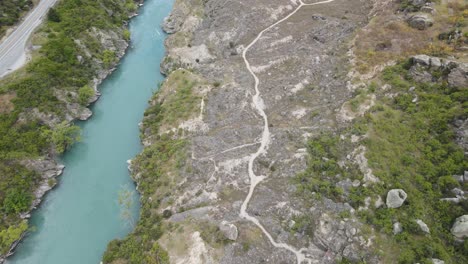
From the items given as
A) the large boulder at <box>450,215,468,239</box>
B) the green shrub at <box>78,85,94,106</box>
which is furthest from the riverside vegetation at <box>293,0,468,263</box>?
the green shrub at <box>78,85,94,106</box>

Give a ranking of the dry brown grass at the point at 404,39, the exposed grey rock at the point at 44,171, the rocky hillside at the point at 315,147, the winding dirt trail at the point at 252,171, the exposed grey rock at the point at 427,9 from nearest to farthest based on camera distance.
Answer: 1. the rocky hillside at the point at 315,147
2. the winding dirt trail at the point at 252,171
3. the exposed grey rock at the point at 44,171
4. the dry brown grass at the point at 404,39
5. the exposed grey rock at the point at 427,9

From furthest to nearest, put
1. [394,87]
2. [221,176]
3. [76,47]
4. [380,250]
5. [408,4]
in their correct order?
[76,47] < [408,4] < [394,87] < [221,176] < [380,250]

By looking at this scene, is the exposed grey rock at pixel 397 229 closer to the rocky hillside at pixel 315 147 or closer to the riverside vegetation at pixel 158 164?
the rocky hillside at pixel 315 147

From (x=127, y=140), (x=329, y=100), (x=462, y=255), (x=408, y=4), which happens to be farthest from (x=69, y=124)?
(x=408, y=4)

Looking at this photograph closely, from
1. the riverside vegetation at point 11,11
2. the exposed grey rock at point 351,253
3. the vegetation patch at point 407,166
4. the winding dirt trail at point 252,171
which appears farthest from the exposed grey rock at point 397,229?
the riverside vegetation at point 11,11

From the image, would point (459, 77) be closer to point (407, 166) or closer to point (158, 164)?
point (407, 166)

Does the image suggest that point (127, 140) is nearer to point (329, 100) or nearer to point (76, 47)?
point (76, 47)

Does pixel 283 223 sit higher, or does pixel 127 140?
pixel 127 140
